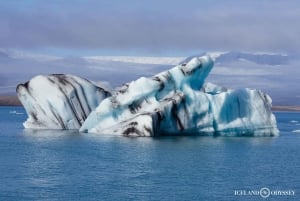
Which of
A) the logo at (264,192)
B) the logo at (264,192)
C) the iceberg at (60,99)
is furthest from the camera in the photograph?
the iceberg at (60,99)

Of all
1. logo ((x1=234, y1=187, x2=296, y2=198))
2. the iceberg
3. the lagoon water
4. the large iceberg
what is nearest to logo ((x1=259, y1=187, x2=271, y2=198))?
logo ((x1=234, y1=187, x2=296, y2=198))

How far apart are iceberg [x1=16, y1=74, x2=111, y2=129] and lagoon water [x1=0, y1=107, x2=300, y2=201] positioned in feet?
A: 7.64

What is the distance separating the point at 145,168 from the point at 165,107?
958 centimetres

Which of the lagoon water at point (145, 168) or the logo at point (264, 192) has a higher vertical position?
the logo at point (264, 192)

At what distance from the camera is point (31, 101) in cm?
3888

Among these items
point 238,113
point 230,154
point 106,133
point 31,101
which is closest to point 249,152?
point 230,154

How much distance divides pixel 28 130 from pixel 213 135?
1167 cm

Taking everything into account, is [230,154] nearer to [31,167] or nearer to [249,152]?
[249,152]

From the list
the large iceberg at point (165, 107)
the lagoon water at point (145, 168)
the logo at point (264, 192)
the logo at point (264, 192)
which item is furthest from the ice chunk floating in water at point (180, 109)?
the logo at point (264, 192)

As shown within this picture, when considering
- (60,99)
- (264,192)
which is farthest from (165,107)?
(264,192)

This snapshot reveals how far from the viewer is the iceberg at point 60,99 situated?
3831cm

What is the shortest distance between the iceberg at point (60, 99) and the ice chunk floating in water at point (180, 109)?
1.60m

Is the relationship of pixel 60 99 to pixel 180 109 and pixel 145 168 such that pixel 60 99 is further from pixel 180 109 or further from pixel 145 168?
pixel 145 168

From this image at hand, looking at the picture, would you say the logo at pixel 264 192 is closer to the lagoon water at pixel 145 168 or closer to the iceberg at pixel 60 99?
the lagoon water at pixel 145 168
